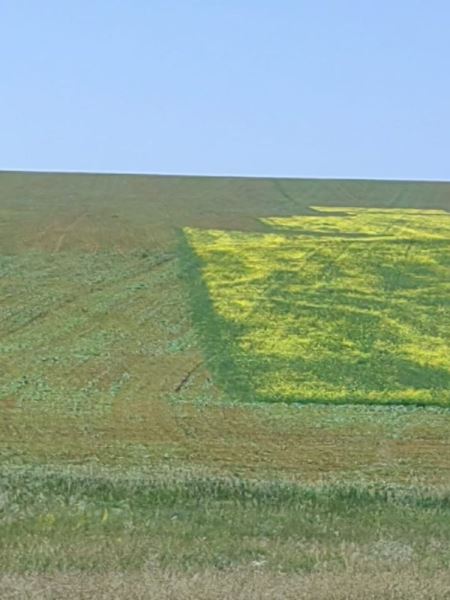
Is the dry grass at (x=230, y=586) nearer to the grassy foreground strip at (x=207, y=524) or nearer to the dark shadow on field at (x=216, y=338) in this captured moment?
the grassy foreground strip at (x=207, y=524)

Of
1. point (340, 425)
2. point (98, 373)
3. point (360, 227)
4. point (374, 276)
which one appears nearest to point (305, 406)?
point (340, 425)

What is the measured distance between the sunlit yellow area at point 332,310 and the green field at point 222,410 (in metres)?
0.09

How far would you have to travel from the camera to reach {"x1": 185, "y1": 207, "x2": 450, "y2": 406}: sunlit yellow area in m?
17.2

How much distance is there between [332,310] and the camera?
74.9 feet

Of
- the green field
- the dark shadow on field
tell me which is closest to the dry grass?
the green field

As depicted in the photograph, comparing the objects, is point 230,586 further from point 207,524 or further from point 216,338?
point 216,338

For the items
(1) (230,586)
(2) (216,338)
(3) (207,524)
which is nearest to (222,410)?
(2) (216,338)

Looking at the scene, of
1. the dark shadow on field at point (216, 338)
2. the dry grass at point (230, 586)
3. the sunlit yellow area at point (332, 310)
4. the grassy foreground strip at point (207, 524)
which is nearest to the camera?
the dry grass at point (230, 586)

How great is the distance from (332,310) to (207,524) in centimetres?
1458

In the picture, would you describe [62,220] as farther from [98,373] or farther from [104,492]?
[104,492]

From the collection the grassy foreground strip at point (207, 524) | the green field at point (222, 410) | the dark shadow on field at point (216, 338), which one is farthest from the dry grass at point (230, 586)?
the dark shadow on field at point (216, 338)

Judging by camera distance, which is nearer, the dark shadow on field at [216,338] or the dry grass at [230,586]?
the dry grass at [230,586]

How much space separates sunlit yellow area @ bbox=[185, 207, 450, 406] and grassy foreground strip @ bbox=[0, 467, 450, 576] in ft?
19.5

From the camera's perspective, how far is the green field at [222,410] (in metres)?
7.50
